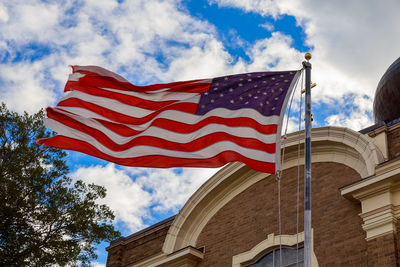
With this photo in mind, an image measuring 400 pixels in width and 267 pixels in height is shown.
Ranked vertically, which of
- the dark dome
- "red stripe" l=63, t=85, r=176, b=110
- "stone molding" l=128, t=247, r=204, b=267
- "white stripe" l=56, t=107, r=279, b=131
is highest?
the dark dome

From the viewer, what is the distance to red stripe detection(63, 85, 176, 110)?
39.0 feet

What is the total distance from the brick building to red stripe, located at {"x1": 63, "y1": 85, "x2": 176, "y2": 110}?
3.02m

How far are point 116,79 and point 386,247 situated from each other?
6.53m

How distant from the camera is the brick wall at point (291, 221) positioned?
42.6ft

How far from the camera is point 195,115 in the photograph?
449 inches

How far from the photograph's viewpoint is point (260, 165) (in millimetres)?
10039

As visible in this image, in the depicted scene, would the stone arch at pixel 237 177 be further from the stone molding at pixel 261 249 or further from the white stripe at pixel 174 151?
the white stripe at pixel 174 151

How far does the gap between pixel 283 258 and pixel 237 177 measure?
3.21m

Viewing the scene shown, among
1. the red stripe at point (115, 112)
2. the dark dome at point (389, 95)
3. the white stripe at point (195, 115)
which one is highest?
the dark dome at point (389, 95)

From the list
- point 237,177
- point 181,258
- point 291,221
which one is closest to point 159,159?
point 291,221

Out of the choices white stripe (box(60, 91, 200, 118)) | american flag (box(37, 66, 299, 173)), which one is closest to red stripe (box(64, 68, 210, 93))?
american flag (box(37, 66, 299, 173))

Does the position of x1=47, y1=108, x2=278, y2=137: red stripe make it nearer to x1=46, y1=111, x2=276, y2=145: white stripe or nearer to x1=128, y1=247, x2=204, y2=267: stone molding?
x1=46, y1=111, x2=276, y2=145: white stripe

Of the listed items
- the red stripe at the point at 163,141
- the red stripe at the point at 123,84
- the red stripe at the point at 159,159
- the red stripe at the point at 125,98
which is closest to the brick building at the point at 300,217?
the red stripe at the point at 163,141

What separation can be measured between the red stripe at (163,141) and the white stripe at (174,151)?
0.07 m
